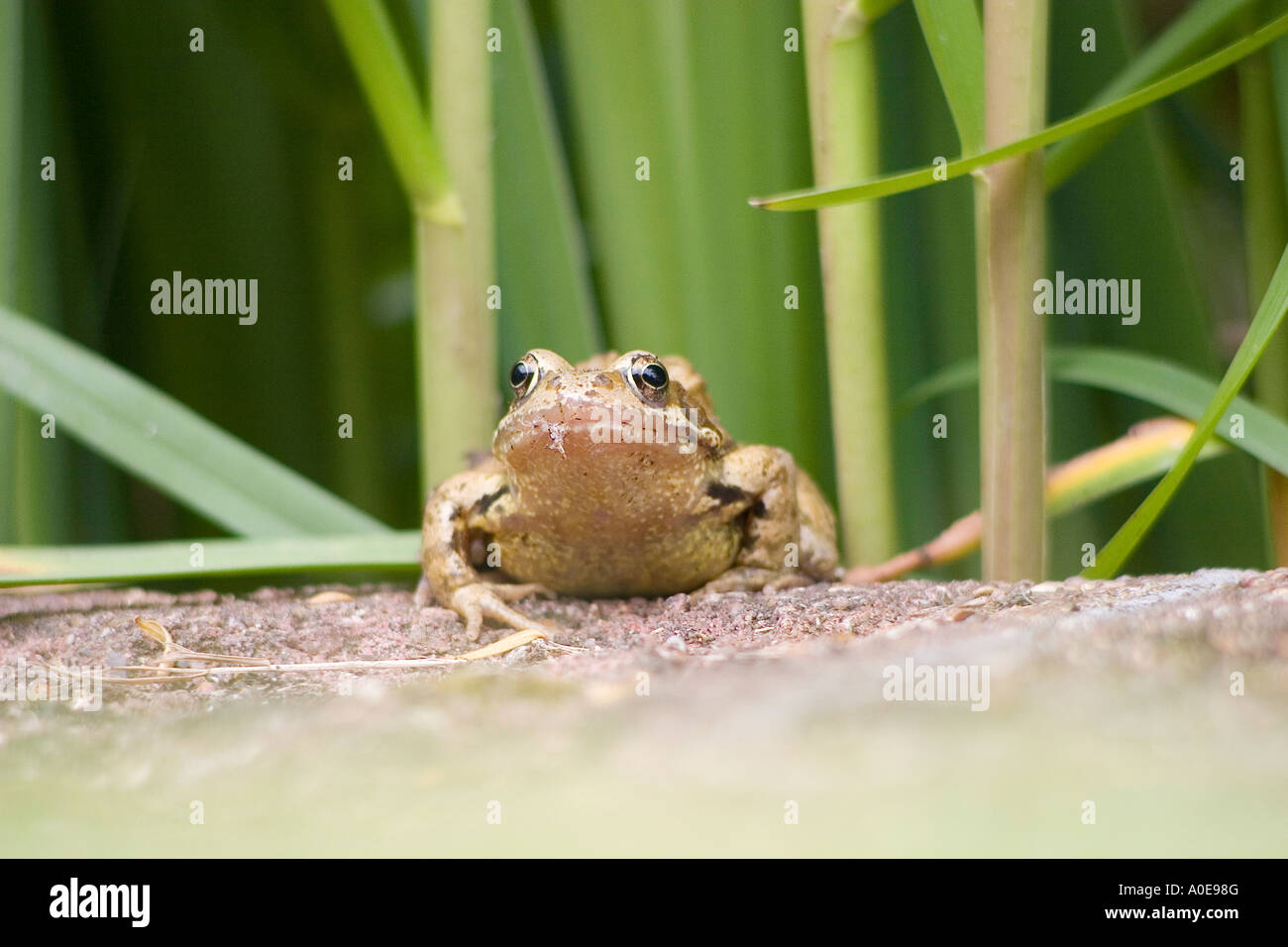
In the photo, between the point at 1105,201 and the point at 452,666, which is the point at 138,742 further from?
the point at 1105,201

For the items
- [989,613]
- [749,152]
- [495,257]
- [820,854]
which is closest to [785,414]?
[749,152]

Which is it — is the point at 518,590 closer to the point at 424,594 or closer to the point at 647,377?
the point at 424,594

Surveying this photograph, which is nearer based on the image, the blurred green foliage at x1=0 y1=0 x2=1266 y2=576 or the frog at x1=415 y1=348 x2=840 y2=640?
the frog at x1=415 y1=348 x2=840 y2=640

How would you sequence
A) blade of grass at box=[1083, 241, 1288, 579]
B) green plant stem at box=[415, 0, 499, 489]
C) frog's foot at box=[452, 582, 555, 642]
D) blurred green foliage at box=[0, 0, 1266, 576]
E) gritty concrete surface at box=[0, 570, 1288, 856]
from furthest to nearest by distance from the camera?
blurred green foliage at box=[0, 0, 1266, 576] < green plant stem at box=[415, 0, 499, 489] < frog's foot at box=[452, 582, 555, 642] < blade of grass at box=[1083, 241, 1288, 579] < gritty concrete surface at box=[0, 570, 1288, 856]

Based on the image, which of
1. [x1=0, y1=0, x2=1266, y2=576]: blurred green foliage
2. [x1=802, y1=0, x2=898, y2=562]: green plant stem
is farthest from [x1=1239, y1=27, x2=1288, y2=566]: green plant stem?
[x1=802, y1=0, x2=898, y2=562]: green plant stem

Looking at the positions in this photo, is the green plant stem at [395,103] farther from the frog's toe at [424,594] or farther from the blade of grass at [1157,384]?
the blade of grass at [1157,384]

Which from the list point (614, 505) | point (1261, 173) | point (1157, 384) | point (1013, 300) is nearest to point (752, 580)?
point (614, 505)

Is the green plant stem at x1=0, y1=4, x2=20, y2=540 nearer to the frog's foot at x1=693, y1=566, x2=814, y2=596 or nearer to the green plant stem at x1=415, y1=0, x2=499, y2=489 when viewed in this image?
the green plant stem at x1=415, y1=0, x2=499, y2=489
